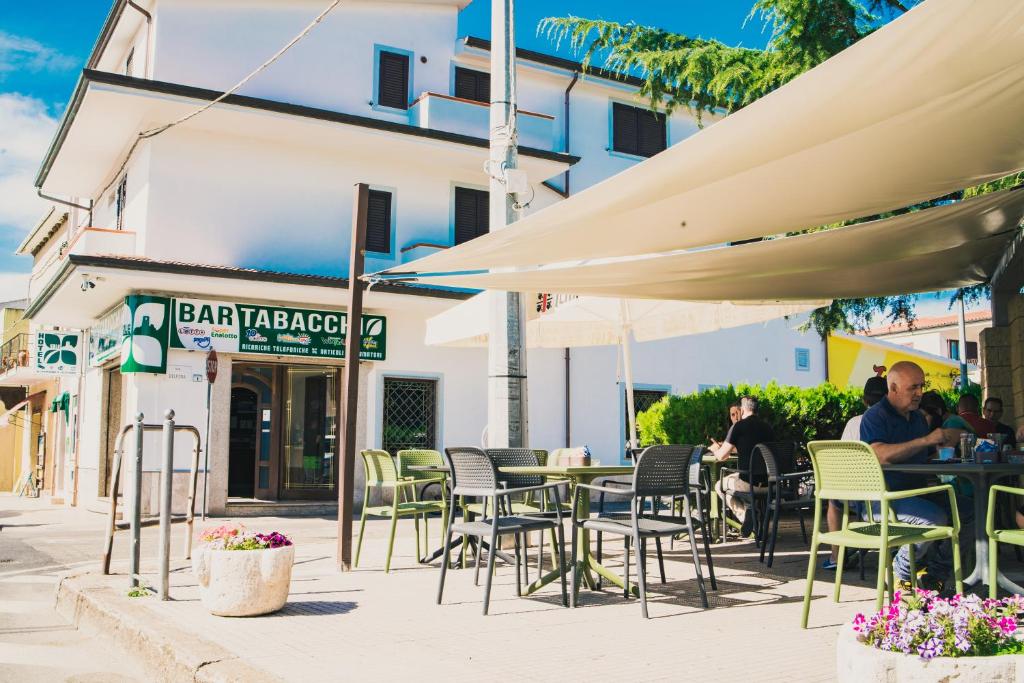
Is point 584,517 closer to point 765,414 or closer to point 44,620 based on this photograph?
point 44,620

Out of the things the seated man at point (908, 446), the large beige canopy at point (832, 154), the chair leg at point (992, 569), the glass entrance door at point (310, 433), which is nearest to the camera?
the large beige canopy at point (832, 154)

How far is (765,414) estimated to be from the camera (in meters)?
14.4

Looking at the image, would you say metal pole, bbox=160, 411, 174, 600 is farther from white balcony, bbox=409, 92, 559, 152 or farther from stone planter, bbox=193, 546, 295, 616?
white balcony, bbox=409, 92, 559, 152

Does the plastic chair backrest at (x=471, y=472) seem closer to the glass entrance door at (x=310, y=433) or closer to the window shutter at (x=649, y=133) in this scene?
the glass entrance door at (x=310, y=433)

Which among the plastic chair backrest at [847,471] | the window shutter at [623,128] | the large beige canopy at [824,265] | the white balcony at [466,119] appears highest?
the window shutter at [623,128]

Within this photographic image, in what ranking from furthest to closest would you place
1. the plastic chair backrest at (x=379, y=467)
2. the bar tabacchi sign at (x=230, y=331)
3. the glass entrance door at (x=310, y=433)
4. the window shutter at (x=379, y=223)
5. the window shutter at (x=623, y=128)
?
the window shutter at (x=623, y=128), the window shutter at (x=379, y=223), the glass entrance door at (x=310, y=433), the bar tabacchi sign at (x=230, y=331), the plastic chair backrest at (x=379, y=467)

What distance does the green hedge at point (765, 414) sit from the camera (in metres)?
14.5

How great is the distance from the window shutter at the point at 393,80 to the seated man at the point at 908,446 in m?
14.4

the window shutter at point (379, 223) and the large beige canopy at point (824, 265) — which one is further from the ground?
the window shutter at point (379, 223)

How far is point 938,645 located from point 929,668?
3.1 inches

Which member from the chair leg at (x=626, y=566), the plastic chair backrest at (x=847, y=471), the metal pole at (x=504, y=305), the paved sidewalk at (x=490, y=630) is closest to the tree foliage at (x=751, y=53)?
the metal pole at (x=504, y=305)

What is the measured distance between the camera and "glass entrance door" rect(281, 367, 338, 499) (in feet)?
57.4

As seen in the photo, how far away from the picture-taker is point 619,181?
4.82 metres

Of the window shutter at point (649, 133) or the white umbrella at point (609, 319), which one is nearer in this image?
the white umbrella at point (609, 319)
